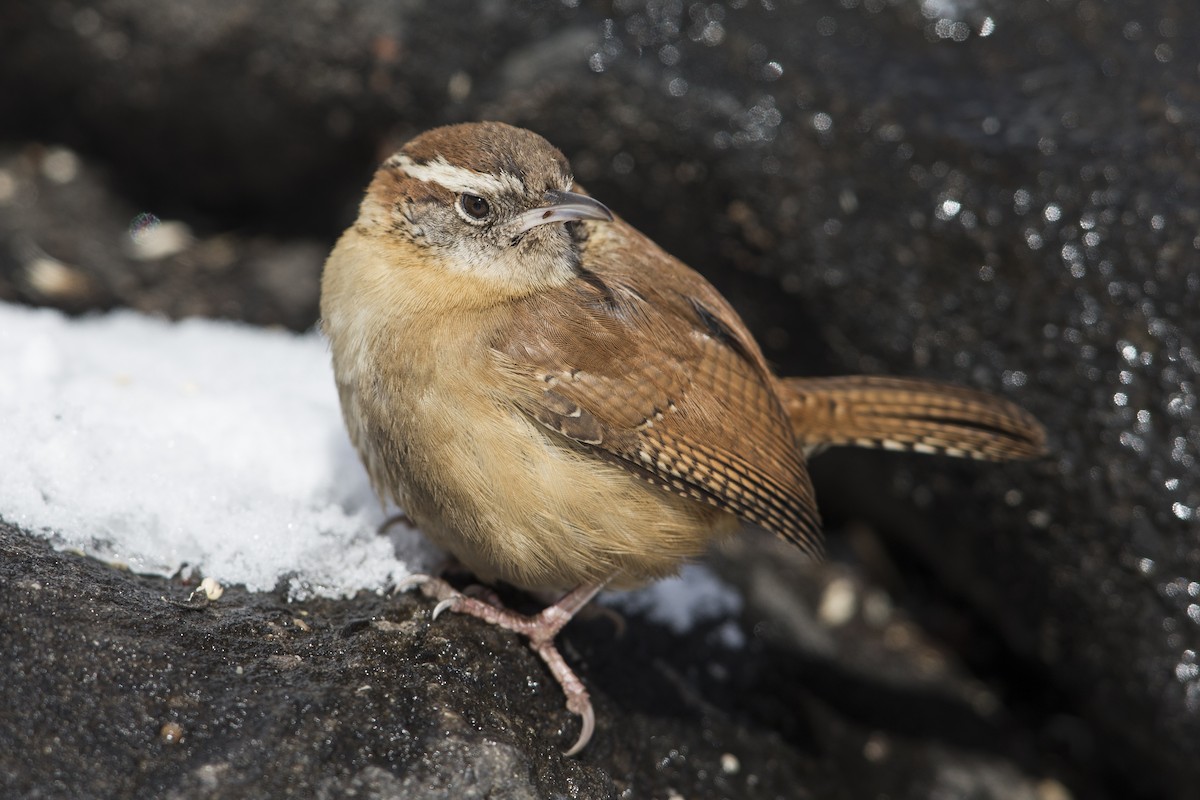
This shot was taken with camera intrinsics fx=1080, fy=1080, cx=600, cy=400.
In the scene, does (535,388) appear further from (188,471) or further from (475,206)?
(188,471)

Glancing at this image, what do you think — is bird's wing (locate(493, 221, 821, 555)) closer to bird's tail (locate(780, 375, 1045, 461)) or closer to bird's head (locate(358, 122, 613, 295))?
bird's head (locate(358, 122, 613, 295))

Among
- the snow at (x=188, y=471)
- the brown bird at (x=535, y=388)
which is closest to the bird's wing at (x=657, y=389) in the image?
the brown bird at (x=535, y=388)

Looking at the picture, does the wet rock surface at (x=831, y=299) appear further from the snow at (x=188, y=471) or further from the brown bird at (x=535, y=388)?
the brown bird at (x=535, y=388)

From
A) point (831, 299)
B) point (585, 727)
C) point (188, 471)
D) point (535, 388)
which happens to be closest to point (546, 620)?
point (585, 727)

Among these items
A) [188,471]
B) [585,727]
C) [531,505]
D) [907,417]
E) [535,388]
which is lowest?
[585,727]

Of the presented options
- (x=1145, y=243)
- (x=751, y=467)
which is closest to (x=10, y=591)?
(x=751, y=467)

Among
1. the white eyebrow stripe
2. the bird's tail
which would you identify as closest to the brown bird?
the white eyebrow stripe
